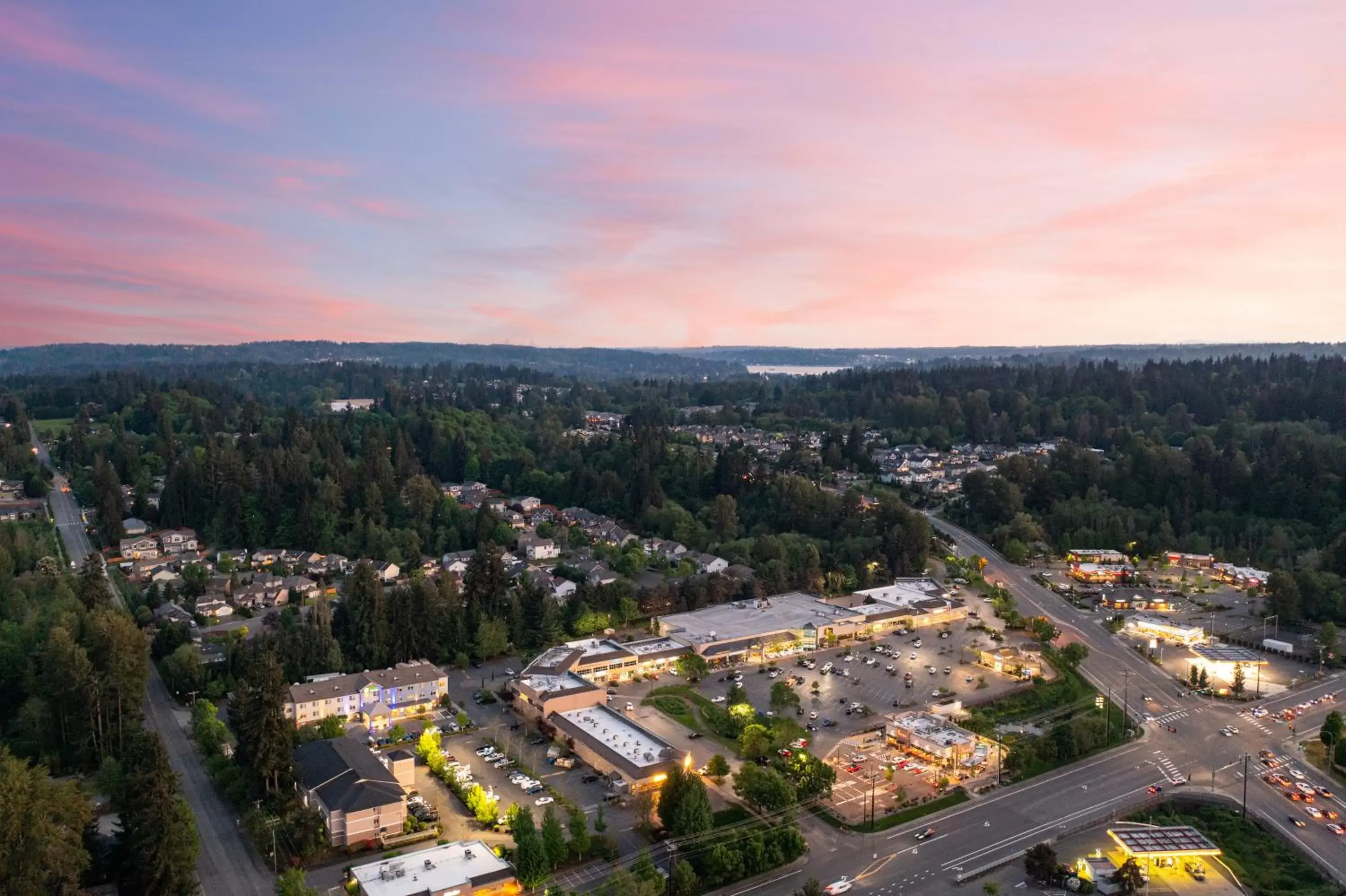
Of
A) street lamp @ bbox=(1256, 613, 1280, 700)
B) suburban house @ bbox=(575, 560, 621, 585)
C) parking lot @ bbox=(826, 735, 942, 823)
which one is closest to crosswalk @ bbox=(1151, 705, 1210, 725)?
street lamp @ bbox=(1256, 613, 1280, 700)

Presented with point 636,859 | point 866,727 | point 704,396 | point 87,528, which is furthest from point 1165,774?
point 704,396

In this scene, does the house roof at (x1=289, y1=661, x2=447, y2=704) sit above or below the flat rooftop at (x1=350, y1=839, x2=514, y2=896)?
above

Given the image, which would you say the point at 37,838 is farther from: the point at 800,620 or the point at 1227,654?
the point at 1227,654

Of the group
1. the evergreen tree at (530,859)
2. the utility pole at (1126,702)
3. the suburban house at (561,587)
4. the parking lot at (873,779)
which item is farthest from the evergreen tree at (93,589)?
the utility pole at (1126,702)

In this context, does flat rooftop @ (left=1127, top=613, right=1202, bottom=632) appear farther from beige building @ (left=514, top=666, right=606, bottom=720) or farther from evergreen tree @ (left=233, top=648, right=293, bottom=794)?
evergreen tree @ (left=233, top=648, right=293, bottom=794)

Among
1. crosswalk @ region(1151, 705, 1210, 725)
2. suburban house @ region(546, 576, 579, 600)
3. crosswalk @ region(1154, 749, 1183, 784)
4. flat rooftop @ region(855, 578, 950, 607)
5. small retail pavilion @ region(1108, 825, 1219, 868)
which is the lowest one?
crosswalk @ region(1151, 705, 1210, 725)

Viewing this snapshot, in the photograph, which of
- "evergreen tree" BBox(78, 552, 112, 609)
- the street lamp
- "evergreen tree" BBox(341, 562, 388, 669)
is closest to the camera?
"evergreen tree" BBox(78, 552, 112, 609)
